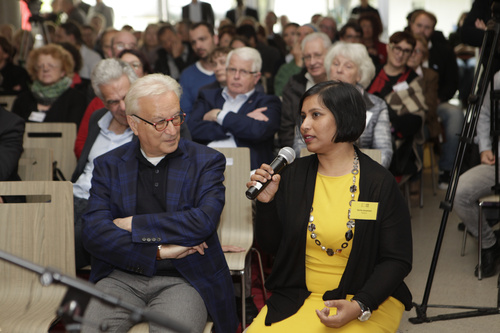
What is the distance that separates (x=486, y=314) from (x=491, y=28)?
1.44 metres

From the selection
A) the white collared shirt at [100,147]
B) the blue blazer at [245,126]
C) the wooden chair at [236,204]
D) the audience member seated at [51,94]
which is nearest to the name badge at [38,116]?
the audience member seated at [51,94]

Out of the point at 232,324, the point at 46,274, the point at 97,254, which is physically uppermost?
the point at 46,274

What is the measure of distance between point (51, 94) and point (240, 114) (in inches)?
73.3

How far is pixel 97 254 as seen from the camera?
223 centimetres

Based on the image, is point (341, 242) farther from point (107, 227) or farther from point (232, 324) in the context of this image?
point (107, 227)

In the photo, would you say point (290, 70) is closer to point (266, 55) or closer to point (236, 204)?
point (266, 55)

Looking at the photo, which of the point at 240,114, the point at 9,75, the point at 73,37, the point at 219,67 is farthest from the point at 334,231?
the point at 73,37

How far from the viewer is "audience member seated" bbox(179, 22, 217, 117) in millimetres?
4887

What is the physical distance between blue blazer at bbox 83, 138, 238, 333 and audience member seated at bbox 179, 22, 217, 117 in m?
2.28

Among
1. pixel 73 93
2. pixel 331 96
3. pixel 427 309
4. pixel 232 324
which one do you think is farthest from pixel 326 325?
pixel 73 93

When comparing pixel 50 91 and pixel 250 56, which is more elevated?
pixel 250 56

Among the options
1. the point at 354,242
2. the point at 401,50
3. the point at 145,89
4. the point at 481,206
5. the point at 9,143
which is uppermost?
the point at 401,50

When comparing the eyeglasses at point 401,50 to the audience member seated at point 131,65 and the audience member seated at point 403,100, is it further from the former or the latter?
the audience member seated at point 131,65

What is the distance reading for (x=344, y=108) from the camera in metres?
2.05
